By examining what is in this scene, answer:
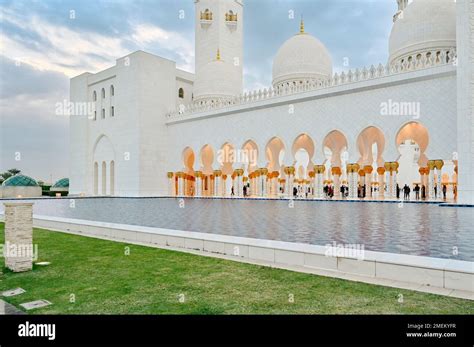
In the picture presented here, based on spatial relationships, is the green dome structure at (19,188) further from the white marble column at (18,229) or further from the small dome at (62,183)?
the white marble column at (18,229)

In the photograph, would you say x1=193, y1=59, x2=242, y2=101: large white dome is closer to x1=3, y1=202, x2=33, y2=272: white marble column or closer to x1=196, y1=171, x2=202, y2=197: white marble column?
x1=196, y1=171, x2=202, y2=197: white marble column

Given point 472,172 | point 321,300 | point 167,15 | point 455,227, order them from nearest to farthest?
point 321,300 < point 455,227 < point 472,172 < point 167,15

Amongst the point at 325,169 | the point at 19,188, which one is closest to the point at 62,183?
the point at 19,188

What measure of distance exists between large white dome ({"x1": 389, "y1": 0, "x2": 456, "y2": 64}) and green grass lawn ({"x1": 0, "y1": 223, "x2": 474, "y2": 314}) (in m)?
14.7

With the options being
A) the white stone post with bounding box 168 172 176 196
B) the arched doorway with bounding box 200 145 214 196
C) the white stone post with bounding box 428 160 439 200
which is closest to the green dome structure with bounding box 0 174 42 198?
the white stone post with bounding box 168 172 176 196

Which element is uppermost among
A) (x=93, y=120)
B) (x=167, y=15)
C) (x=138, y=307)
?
(x=167, y=15)

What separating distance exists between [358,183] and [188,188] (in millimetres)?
10272

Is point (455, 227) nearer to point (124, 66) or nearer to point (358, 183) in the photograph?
point (358, 183)

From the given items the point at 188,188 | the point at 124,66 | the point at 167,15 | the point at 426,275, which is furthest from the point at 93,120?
the point at 426,275

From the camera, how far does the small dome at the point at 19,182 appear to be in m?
22.1

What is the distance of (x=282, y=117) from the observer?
16.6 metres

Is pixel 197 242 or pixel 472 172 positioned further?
pixel 472 172

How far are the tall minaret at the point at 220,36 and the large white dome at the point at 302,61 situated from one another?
3.47m
